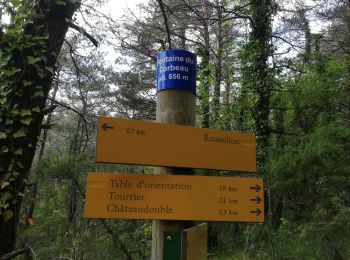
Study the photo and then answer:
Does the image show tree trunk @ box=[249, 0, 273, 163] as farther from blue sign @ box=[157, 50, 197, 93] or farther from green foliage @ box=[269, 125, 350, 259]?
blue sign @ box=[157, 50, 197, 93]

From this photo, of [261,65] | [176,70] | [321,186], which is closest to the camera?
[176,70]

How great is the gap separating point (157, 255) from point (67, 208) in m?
7.79

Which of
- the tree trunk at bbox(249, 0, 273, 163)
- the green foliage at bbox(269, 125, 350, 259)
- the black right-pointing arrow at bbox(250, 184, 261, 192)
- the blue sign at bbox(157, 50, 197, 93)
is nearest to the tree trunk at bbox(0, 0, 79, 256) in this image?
the blue sign at bbox(157, 50, 197, 93)

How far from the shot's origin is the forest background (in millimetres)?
3409

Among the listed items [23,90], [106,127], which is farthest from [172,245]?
[23,90]

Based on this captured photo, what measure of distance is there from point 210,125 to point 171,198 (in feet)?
31.9

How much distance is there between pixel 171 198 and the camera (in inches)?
99.1

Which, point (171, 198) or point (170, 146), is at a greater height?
point (170, 146)

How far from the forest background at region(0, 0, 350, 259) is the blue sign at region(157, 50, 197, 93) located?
1201 mm

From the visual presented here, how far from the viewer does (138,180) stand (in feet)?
8.24

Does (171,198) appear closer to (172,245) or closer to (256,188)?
(172,245)

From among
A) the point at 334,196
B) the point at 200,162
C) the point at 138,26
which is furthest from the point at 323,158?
the point at 138,26

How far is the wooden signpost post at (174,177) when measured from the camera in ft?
8.08

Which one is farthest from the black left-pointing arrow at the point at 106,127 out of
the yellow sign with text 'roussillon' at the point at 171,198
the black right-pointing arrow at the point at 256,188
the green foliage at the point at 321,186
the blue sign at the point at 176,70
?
the green foliage at the point at 321,186
